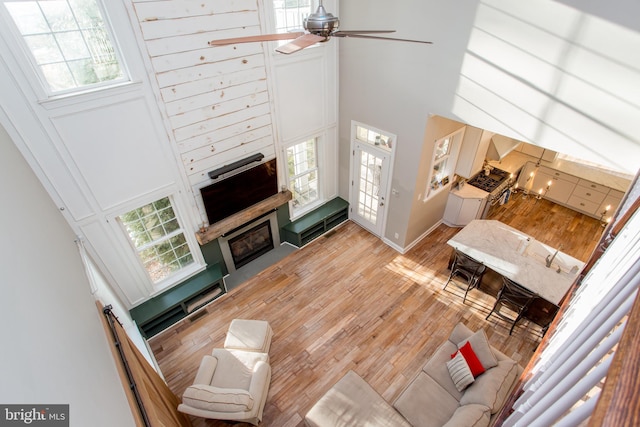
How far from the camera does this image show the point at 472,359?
3725 mm

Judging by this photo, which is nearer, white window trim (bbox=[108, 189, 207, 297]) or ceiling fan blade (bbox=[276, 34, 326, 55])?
ceiling fan blade (bbox=[276, 34, 326, 55])

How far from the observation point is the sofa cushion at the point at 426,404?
3507 millimetres

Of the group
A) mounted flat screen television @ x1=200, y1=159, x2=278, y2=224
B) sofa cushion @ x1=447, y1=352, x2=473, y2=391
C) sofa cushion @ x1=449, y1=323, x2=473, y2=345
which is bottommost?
sofa cushion @ x1=449, y1=323, x2=473, y2=345

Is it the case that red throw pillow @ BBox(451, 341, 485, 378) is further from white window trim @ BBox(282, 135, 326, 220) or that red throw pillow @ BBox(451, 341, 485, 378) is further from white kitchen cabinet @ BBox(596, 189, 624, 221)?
white kitchen cabinet @ BBox(596, 189, 624, 221)

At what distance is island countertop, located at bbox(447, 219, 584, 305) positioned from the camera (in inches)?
174

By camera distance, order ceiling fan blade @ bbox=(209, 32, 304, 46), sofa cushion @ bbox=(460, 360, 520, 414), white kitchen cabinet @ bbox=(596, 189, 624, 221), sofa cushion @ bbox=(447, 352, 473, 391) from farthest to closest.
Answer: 1. white kitchen cabinet @ bbox=(596, 189, 624, 221)
2. sofa cushion @ bbox=(447, 352, 473, 391)
3. sofa cushion @ bbox=(460, 360, 520, 414)
4. ceiling fan blade @ bbox=(209, 32, 304, 46)

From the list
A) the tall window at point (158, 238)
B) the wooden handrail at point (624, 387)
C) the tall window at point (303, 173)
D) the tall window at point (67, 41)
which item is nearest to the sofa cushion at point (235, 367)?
the tall window at point (158, 238)

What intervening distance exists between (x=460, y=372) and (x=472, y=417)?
0.63 m

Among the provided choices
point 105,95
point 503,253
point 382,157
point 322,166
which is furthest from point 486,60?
point 105,95

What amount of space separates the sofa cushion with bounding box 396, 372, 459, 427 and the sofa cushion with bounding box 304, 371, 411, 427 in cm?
11

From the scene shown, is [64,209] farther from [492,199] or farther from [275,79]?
[492,199]

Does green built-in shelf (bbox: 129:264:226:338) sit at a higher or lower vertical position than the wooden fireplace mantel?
lower

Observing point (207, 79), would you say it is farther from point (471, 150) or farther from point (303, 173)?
point (471, 150)

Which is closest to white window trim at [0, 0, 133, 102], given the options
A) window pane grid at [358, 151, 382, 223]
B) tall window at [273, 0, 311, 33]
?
tall window at [273, 0, 311, 33]
